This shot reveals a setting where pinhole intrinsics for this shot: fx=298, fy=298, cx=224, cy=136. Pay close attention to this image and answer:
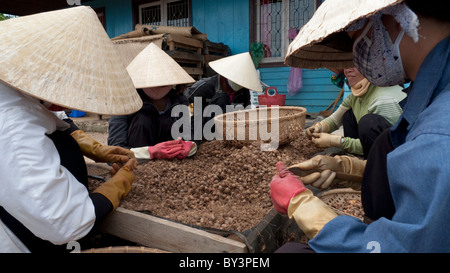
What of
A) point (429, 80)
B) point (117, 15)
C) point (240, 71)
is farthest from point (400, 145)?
point (117, 15)

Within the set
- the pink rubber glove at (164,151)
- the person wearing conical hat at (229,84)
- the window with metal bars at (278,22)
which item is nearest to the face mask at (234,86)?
the person wearing conical hat at (229,84)

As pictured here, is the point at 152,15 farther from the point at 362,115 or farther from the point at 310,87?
the point at 362,115

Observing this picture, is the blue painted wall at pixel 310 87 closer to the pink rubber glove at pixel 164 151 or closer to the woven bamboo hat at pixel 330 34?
the pink rubber glove at pixel 164 151

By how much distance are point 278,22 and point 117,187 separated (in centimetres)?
527

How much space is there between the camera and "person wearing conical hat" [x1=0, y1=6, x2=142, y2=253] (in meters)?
0.96

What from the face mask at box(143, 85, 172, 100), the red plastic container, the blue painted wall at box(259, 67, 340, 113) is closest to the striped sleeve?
the face mask at box(143, 85, 172, 100)

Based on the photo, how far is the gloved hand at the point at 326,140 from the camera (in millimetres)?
2498

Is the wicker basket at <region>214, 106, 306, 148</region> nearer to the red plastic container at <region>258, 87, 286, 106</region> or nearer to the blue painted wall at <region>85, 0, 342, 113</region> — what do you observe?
the red plastic container at <region>258, 87, 286, 106</region>

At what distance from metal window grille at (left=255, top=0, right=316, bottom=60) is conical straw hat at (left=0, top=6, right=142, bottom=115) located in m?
5.00

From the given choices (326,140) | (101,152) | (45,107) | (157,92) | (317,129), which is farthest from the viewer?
(317,129)

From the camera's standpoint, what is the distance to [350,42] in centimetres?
141

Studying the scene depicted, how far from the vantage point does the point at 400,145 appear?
0.85m
